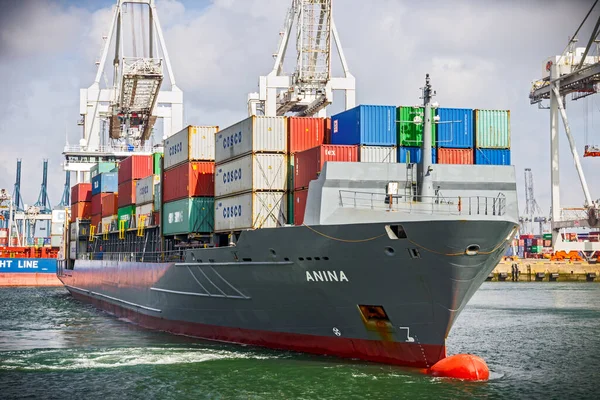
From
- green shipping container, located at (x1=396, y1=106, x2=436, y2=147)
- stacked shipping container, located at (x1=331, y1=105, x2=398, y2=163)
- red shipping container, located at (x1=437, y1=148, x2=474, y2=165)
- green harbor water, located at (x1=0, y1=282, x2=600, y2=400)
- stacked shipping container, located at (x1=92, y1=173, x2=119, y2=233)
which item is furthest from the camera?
stacked shipping container, located at (x1=92, y1=173, x2=119, y2=233)

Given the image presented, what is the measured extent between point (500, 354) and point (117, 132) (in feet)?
138

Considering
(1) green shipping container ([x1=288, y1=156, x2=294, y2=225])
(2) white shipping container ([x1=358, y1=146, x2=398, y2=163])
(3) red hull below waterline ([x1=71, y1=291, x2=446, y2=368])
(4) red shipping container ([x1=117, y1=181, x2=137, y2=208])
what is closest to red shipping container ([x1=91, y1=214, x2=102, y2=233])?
(4) red shipping container ([x1=117, y1=181, x2=137, y2=208])

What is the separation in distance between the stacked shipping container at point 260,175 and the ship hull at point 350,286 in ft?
4.31

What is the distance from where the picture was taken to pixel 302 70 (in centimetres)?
3953

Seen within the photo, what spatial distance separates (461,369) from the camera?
2000 centimetres

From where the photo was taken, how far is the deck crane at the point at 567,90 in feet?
228

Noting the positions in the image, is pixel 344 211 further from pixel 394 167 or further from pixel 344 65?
pixel 344 65

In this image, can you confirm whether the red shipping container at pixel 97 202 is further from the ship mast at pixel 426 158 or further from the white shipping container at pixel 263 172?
the ship mast at pixel 426 158

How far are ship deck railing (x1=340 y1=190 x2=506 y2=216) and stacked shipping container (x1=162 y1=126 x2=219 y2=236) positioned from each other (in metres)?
8.42

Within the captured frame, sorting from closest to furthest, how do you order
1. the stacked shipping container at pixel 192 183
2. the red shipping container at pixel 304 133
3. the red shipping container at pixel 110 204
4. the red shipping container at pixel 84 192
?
the red shipping container at pixel 304 133, the stacked shipping container at pixel 192 183, the red shipping container at pixel 110 204, the red shipping container at pixel 84 192

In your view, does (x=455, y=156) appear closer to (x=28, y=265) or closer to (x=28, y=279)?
(x=28, y=279)

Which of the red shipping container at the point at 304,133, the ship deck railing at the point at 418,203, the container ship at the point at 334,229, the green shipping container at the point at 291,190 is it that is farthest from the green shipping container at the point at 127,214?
the ship deck railing at the point at 418,203

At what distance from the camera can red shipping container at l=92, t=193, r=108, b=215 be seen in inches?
1809

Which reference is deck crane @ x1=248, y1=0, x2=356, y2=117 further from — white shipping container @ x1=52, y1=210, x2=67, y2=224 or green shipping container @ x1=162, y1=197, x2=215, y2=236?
white shipping container @ x1=52, y1=210, x2=67, y2=224
